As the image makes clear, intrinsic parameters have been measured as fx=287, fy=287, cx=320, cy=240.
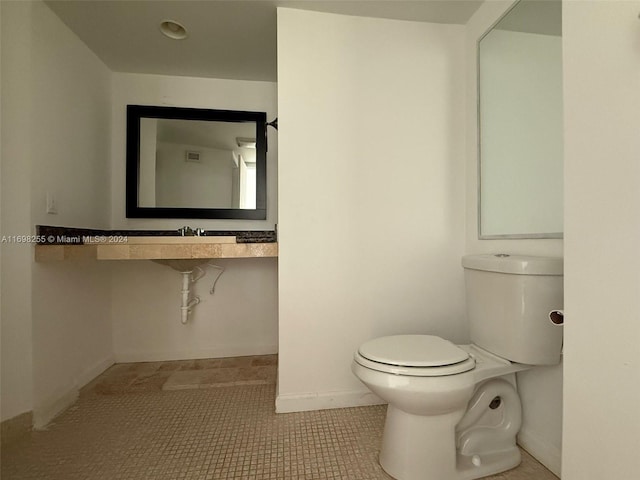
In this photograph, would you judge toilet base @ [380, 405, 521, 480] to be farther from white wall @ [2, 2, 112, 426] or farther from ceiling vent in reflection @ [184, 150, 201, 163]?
ceiling vent in reflection @ [184, 150, 201, 163]

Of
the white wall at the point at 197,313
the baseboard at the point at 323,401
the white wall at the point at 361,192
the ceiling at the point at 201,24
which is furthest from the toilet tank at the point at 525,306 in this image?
the white wall at the point at 197,313

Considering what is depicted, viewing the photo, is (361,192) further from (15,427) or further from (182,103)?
(15,427)

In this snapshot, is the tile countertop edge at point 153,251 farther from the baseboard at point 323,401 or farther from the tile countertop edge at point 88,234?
the baseboard at point 323,401

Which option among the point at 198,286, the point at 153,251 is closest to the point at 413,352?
the point at 153,251

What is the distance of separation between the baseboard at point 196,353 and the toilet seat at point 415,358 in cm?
123

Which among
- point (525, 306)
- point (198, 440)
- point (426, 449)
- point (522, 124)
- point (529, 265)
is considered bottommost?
point (198, 440)

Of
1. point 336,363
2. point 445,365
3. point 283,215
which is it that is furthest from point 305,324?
point 445,365

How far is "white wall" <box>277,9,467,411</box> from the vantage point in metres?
1.43

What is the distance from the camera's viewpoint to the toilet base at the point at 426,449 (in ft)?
3.26

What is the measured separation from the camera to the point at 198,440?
1.23 metres

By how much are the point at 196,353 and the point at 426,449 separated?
1624mm

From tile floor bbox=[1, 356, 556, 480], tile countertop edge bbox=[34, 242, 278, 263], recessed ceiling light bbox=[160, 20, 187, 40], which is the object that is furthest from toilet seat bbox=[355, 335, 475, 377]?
recessed ceiling light bbox=[160, 20, 187, 40]

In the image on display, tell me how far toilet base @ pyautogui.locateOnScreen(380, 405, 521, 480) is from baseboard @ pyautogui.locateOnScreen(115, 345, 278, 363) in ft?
4.07

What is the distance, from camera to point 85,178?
5.49ft
